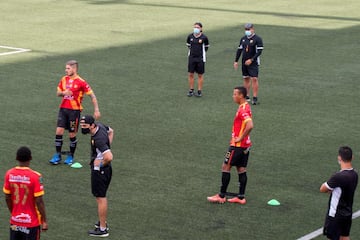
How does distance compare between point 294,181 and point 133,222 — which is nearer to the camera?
point 133,222

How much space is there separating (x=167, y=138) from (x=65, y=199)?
500 cm

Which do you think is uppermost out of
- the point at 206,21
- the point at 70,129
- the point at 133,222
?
the point at 206,21

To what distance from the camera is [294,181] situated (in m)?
17.8

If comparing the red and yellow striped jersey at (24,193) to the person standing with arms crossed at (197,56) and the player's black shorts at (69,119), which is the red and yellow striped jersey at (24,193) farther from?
the person standing with arms crossed at (197,56)

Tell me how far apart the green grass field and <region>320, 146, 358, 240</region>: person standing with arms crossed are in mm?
1685

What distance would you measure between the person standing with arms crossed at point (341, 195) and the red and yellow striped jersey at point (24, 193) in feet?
14.0

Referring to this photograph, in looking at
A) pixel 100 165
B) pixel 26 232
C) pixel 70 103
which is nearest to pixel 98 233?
pixel 100 165

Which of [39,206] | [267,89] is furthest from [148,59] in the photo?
[39,206]

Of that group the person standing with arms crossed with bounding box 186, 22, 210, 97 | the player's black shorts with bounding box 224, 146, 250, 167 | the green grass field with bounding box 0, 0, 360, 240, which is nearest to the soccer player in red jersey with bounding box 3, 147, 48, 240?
the green grass field with bounding box 0, 0, 360, 240

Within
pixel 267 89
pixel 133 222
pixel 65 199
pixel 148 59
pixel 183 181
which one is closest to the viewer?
pixel 133 222

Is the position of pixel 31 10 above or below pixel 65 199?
above

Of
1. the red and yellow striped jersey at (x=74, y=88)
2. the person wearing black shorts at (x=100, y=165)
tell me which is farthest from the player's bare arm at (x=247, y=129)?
the red and yellow striped jersey at (x=74, y=88)

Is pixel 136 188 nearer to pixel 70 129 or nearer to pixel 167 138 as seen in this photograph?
pixel 70 129

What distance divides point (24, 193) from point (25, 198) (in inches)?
3.0
